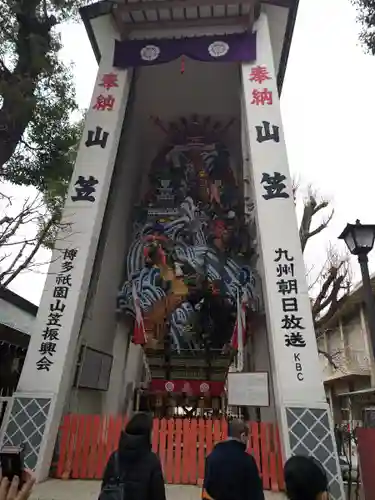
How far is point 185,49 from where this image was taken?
7.70m

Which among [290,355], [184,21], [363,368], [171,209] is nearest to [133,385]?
[171,209]

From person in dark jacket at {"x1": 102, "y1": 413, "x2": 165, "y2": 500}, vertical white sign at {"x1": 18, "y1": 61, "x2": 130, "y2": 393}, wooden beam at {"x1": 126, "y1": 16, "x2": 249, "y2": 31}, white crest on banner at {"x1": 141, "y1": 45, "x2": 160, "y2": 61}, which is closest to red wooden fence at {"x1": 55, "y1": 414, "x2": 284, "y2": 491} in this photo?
vertical white sign at {"x1": 18, "y1": 61, "x2": 130, "y2": 393}

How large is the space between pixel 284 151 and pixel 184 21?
3788 millimetres

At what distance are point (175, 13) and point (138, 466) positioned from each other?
8228mm

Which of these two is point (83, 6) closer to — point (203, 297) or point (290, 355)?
point (203, 297)

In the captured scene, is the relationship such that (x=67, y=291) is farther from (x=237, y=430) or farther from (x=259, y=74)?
(x=259, y=74)

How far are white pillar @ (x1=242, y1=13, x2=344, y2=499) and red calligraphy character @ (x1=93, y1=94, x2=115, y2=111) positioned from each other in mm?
2414

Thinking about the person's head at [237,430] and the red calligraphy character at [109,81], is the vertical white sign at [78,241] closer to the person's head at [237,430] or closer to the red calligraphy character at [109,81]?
the red calligraphy character at [109,81]

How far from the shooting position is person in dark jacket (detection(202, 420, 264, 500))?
6.73ft

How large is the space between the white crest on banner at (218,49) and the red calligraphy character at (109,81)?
1.88 metres

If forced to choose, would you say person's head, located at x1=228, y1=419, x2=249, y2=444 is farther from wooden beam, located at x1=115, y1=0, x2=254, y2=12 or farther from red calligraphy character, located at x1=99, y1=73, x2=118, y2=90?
wooden beam, located at x1=115, y1=0, x2=254, y2=12

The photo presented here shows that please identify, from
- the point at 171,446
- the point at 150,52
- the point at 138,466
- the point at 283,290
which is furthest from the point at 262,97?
the point at 138,466

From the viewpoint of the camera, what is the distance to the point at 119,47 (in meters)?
7.91

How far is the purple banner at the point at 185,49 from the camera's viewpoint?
24.5 ft
